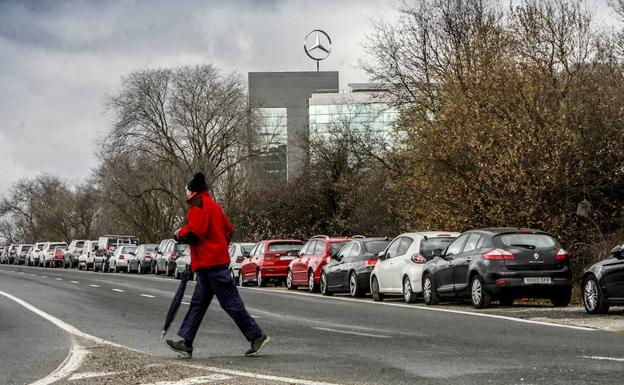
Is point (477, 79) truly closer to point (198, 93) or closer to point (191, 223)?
point (191, 223)

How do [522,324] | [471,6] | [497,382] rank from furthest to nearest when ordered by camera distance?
[471,6] → [522,324] → [497,382]

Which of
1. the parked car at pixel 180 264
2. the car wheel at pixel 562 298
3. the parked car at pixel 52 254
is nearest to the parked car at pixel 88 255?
the parked car at pixel 52 254

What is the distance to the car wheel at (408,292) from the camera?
23.3m

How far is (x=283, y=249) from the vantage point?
36.0m

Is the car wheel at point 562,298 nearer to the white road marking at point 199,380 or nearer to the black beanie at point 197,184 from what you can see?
the black beanie at point 197,184

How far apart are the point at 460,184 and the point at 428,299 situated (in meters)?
7.83

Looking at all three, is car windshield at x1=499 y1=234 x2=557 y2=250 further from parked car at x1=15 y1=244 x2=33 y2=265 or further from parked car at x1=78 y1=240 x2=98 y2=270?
parked car at x1=15 y1=244 x2=33 y2=265

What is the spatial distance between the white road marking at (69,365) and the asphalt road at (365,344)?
14 centimetres

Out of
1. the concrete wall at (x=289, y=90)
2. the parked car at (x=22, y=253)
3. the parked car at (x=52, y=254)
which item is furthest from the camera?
the concrete wall at (x=289, y=90)

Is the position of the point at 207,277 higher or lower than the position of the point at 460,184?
lower

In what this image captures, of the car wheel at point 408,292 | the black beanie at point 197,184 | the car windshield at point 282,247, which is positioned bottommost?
the car wheel at point 408,292

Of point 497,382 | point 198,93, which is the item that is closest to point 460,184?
point 497,382

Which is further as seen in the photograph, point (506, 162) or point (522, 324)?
point (506, 162)

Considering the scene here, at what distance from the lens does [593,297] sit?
18.1m
